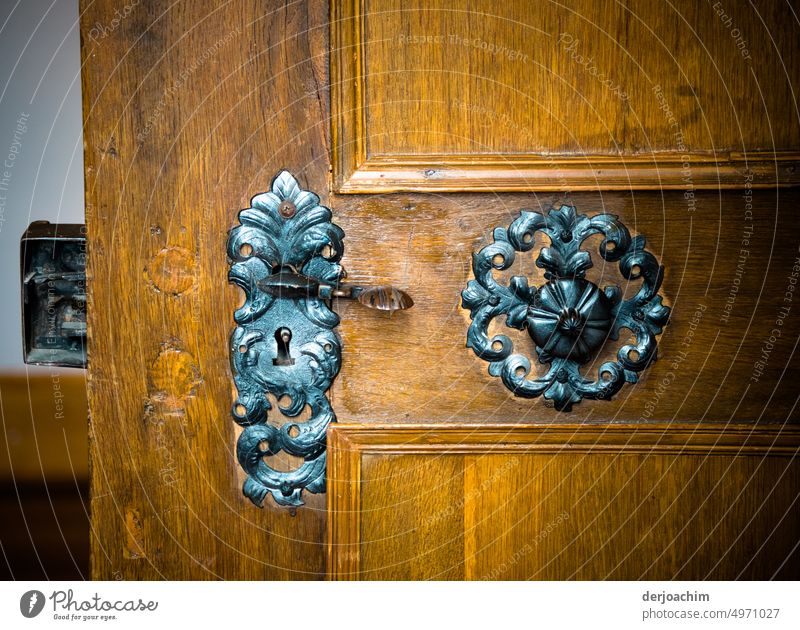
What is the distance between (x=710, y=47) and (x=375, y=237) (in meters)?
0.33

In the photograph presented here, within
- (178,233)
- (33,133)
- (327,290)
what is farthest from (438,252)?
(33,133)

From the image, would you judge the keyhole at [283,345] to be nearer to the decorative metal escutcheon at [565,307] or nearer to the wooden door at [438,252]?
the wooden door at [438,252]

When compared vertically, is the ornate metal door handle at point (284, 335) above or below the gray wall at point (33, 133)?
below

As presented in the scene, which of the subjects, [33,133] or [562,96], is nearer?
[562,96]

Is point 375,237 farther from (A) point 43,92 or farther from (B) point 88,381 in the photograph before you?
(A) point 43,92

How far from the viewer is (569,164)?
2.11ft

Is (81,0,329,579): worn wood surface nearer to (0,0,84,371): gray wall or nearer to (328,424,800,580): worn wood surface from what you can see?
(328,424,800,580): worn wood surface

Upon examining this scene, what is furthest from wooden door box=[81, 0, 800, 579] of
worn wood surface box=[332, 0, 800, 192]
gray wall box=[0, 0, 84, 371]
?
gray wall box=[0, 0, 84, 371]

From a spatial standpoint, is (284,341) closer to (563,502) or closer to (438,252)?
(438,252)

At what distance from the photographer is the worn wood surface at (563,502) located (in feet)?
2.17

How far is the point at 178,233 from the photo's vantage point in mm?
653

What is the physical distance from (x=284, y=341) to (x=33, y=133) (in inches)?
22.7

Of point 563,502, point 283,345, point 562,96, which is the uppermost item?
point 562,96

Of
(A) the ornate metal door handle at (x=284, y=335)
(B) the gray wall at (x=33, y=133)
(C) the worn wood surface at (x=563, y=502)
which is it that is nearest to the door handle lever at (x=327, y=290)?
(A) the ornate metal door handle at (x=284, y=335)
